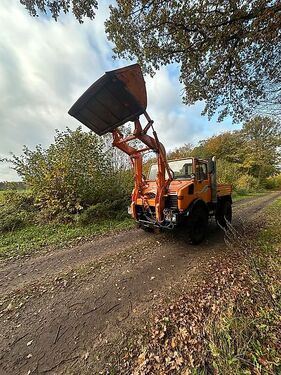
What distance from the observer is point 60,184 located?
7.08m

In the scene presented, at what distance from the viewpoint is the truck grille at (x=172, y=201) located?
4.67m

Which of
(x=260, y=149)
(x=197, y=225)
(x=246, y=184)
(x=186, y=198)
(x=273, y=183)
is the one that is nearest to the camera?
(x=186, y=198)

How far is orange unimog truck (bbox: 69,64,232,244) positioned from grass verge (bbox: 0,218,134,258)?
1.76 m

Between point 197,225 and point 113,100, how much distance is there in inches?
148

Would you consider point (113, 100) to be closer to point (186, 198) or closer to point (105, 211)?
point (186, 198)

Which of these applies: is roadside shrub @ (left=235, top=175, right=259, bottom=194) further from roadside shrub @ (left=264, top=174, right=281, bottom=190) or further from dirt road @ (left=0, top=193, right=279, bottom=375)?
dirt road @ (left=0, top=193, right=279, bottom=375)

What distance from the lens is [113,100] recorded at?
3906 mm

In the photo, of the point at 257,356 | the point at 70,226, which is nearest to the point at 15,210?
the point at 70,226

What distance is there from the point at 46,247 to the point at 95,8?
5842 millimetres

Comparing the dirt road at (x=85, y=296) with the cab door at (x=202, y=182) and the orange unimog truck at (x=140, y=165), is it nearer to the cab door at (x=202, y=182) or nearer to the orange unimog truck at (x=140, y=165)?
the orange unimog truck at (x=140, y=165)

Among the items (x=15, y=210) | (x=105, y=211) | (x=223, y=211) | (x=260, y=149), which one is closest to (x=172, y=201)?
(x=223, y=211)

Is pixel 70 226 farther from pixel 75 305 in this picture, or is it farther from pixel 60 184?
pixel 75 305

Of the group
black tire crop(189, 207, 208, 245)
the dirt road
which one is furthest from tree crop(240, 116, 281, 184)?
the dirt road

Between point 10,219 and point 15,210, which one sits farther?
point 15,210
